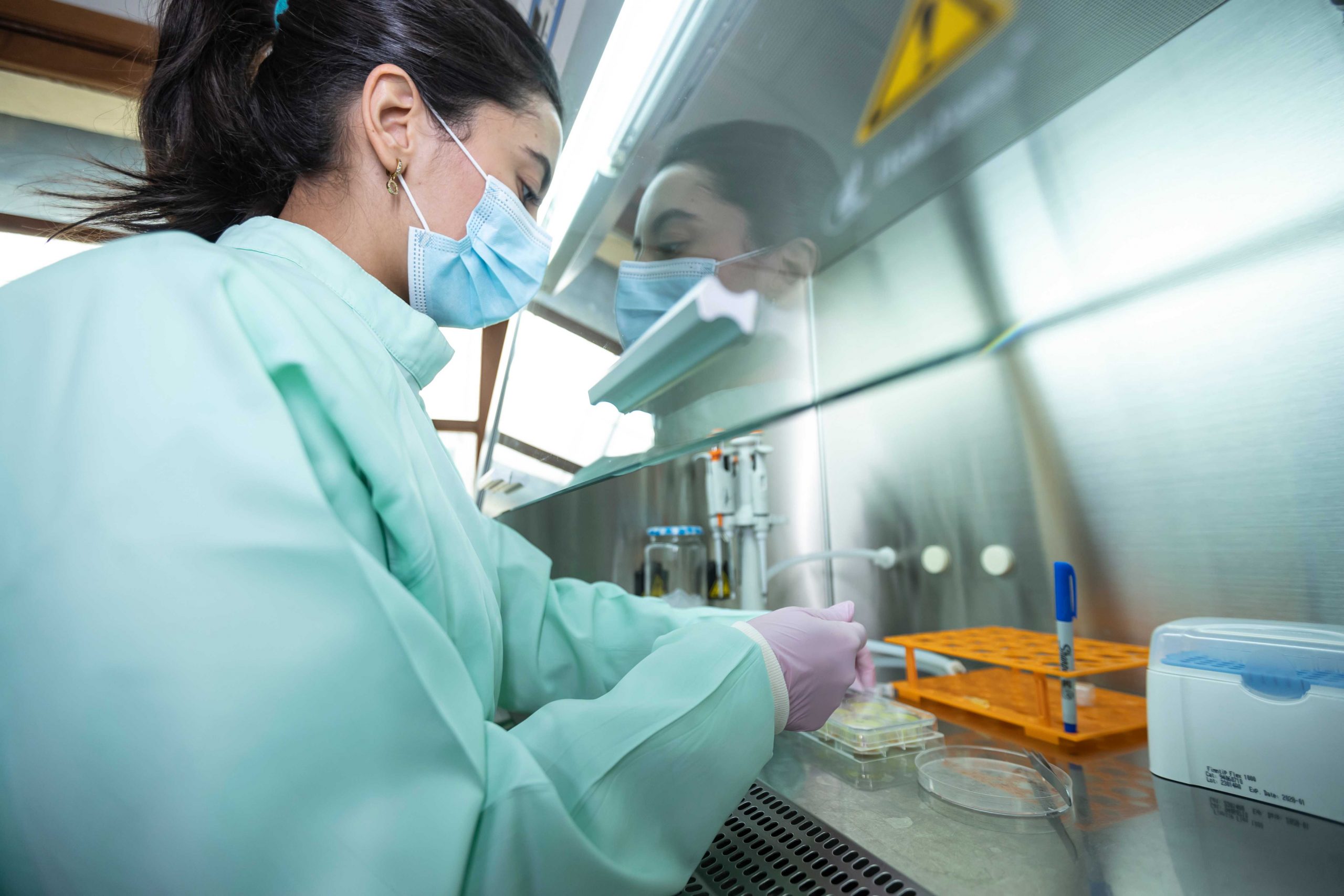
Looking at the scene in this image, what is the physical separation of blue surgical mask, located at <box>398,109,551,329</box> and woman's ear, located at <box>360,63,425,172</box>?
0.02 metres

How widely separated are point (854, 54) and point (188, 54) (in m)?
0.87

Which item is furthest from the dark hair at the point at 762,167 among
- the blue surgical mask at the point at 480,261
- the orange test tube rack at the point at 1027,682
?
the orange test tube rack at the point at 1027,682

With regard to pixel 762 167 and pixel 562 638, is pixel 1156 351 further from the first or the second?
pixel 562 638

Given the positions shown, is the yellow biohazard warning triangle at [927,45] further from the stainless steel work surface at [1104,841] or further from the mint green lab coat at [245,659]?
the stainless steel work surface at [1104,841]

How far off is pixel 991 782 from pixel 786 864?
27 cm

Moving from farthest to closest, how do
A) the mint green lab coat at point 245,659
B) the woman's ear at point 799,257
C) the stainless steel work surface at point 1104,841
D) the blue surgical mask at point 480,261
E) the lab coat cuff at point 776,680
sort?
the woman's ear at point 799,257 → the blue surgical mask at point 480,261 → the lab coat cuff at point 776,680 → the stainless steel work surface at point 1104,841 → the mint green lab coat at point 245,659

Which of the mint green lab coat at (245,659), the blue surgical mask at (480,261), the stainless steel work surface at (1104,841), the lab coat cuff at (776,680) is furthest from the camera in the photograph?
the blue surgical mask at (480,261)

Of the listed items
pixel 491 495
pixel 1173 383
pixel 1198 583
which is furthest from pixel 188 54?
pixel 491 495

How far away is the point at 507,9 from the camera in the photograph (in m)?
0.89

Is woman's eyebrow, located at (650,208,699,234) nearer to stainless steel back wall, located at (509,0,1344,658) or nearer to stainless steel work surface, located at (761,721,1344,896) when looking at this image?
stainless steel back wall, located at (509,0,1344,658)

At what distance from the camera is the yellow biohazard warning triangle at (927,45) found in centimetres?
61

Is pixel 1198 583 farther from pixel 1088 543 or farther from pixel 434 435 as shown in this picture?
pixel 434 435

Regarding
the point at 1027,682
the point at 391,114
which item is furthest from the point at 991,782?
the point at 391,114

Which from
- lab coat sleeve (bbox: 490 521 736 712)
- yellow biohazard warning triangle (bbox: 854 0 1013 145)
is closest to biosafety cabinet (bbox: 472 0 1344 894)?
yellow biohazard warning triangle (bbox: 854 0 1013 145)
